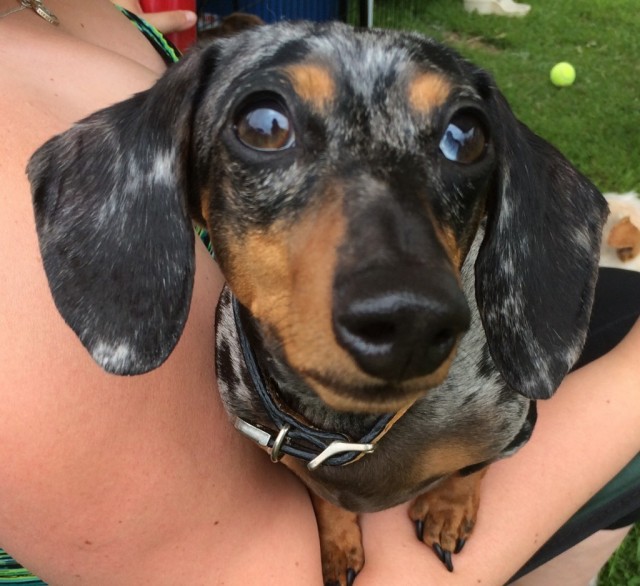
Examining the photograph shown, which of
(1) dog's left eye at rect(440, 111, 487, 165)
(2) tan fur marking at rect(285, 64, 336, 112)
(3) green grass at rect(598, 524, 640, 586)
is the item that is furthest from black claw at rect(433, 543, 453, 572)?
(3) green grass at rect(598, 524, 640, 586)

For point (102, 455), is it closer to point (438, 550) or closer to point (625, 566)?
point (438, 550)

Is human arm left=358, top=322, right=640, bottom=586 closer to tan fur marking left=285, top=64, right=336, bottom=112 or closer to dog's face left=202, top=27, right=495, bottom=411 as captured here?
dog's face left=202, top=27, right=495, bottom=411

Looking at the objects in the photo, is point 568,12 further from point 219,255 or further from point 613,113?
point 219,255

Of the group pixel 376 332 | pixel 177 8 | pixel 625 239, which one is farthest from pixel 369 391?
pixel 177 8

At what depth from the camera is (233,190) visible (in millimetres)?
1163

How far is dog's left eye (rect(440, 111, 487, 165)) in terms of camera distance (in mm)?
1148

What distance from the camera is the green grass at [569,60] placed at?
4.36m

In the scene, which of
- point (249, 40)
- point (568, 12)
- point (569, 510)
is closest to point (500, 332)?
point (569, 510)

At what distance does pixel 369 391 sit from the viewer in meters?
0.93

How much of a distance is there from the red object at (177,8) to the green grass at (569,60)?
156 cm

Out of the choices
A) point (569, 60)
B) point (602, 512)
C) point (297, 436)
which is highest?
point (297, 436)

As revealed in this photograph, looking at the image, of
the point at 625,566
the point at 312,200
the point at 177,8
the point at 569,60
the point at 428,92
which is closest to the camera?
the point at 312,200

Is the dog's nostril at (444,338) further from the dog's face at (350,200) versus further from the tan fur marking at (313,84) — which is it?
the tan fur marking at (313,84)

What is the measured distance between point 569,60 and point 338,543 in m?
5.02
